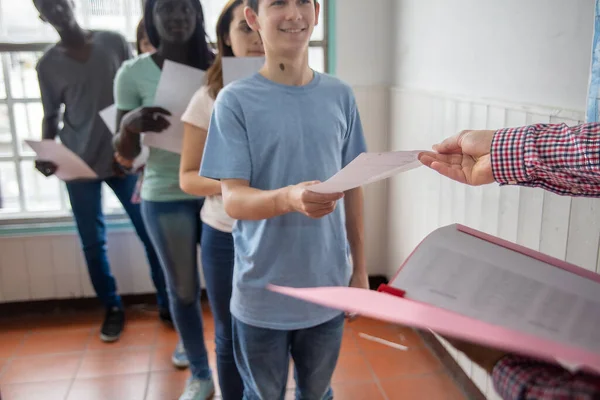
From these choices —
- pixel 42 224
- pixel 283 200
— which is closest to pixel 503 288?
pixel 283 200

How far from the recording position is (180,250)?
1776 mm

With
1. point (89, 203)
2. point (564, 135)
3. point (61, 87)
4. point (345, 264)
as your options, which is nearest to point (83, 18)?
point (61, 87)

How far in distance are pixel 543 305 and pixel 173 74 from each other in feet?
4.71

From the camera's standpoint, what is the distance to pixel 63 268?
281cm

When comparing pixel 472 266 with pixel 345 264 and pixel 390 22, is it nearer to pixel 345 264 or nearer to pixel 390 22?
pixel 345 264

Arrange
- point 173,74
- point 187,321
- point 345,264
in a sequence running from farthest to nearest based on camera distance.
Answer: point 187,321 → point 173,74 → point 345,264

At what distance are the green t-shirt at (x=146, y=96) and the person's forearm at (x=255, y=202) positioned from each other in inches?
32.0

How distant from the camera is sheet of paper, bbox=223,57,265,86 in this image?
4.64 ft

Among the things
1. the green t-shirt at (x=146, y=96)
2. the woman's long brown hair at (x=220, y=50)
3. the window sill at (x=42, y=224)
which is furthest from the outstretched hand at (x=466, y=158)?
the window sill at (x=42, y=224)

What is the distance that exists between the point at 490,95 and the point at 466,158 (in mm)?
917

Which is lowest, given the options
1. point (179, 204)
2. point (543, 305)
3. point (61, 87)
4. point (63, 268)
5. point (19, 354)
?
point (19, 354)

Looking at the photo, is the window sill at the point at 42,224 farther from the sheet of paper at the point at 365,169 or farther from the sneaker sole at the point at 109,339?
the sheet of paper at the point at 365,169

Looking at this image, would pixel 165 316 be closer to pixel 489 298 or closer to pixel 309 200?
pixel 309 200

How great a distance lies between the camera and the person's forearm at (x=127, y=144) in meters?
1.89
